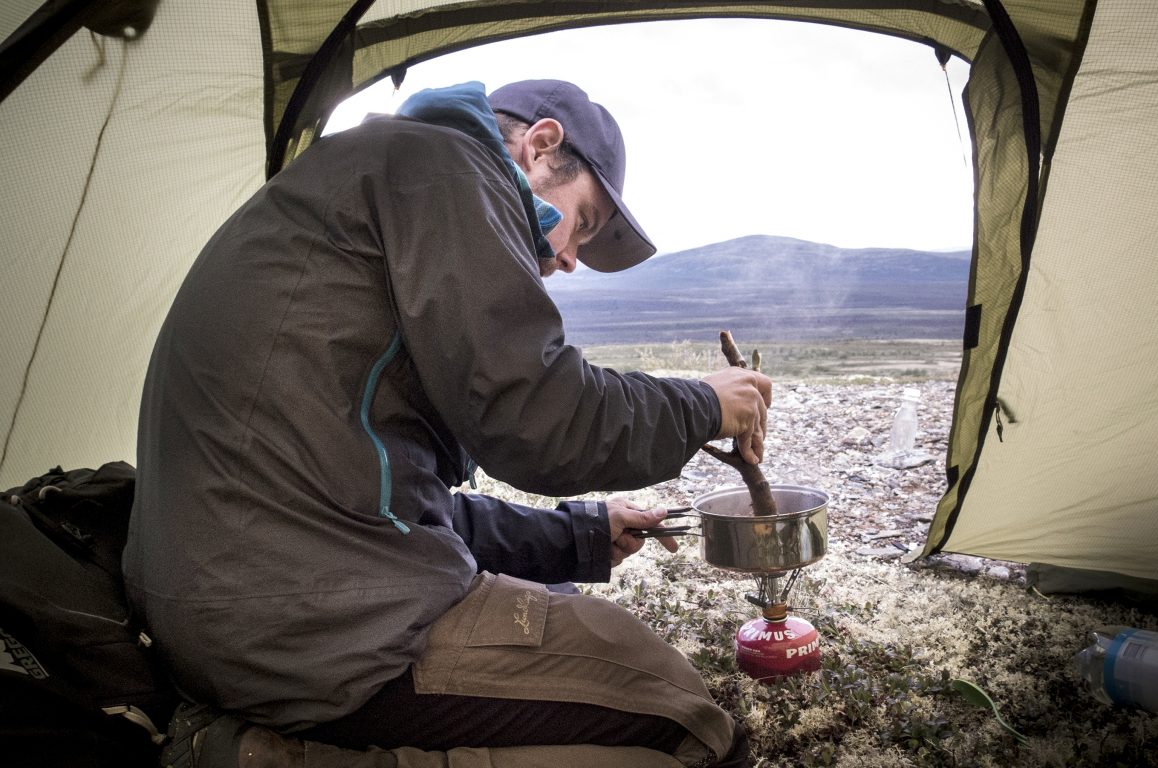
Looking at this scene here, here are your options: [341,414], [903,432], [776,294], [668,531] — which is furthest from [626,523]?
[776,294]

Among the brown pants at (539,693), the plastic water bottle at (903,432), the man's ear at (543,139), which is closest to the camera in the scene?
the brown pants at (539,693)

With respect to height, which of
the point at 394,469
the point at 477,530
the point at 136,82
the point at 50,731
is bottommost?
the point at 477,530

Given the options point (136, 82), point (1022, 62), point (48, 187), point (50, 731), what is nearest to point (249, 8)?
point (136, 82)

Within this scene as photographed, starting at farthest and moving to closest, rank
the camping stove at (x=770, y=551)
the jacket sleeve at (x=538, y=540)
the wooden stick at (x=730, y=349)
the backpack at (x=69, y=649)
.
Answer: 1. the jacket sleeve at (x=538, y=540)
2. the camping stove at (x=770, y=551)
3. the wooden stick at (x=730, y=349)
4. the backpack at (x=69, y=649)

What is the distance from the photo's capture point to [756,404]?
77.9 inches

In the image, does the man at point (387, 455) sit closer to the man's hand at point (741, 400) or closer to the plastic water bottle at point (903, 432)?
the man's hand at point (741, 400)

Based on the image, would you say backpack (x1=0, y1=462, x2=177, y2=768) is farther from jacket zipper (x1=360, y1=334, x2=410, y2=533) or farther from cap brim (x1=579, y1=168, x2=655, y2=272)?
cap brim (x1=579, y1=168, x2=655, y2=272)

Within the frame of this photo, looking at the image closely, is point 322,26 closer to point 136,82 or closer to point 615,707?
point 136,82

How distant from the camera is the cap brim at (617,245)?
2.36m

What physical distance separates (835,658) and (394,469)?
1861 mm

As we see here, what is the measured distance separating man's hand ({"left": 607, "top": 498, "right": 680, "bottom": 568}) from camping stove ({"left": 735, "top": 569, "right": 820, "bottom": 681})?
0.44 metres

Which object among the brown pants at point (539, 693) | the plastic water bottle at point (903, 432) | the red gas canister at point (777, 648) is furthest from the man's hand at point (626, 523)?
the plastic water bottle at point (903, 432)

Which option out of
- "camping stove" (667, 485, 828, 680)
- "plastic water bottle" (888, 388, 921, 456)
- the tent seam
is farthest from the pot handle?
"plastic water bottle" (888, 388, 921, 456)

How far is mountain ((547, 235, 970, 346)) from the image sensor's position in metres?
16.8
